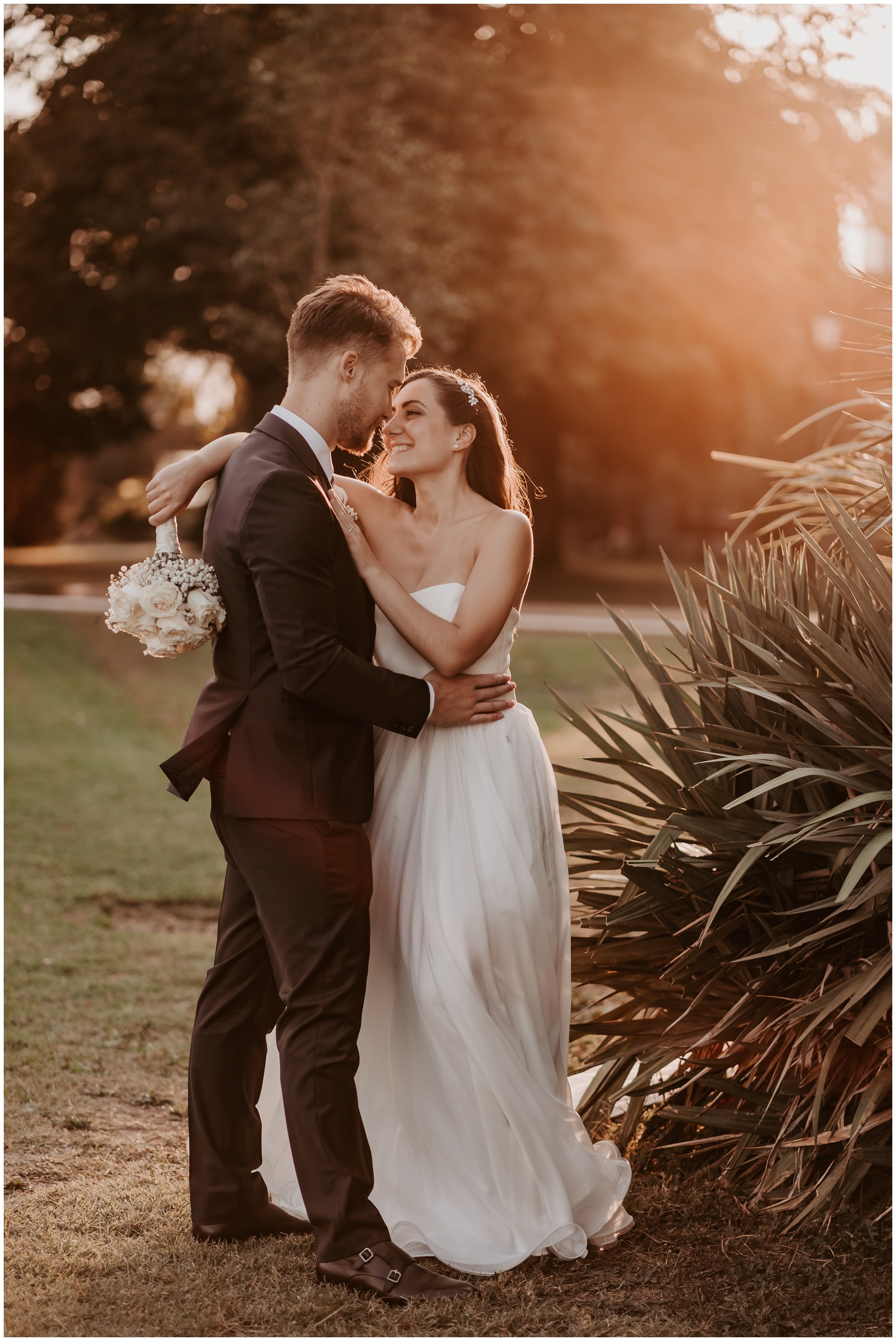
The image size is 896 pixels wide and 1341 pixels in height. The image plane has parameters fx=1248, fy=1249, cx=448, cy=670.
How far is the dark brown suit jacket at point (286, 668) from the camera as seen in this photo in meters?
3.11

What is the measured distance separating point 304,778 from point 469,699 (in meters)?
0.58

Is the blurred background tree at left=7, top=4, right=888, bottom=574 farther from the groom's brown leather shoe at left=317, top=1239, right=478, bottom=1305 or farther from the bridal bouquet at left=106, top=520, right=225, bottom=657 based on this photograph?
the groom's brown leather shoe at left=317, top=1239, right=478, bottom=1305

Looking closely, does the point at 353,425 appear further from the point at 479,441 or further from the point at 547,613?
the point at 547,613

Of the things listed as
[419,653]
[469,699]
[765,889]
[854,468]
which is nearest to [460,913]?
[469,699]

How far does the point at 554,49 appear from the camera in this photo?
2103cm

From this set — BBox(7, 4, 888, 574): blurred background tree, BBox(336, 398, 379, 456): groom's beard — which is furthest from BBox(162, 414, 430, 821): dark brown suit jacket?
BBox(7, 4, 888, 574): blurred background tree

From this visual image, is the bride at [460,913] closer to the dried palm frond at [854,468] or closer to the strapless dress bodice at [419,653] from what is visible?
the strapless dress bodice at [419,653]

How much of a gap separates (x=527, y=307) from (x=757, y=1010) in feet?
62.9

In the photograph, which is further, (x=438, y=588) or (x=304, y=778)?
(x=438, y=588)

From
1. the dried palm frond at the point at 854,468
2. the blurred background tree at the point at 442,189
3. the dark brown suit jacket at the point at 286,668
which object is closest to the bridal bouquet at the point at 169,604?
the dark brown suit jacket at the point at 286,668

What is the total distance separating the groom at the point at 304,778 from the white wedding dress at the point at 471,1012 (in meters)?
0.22

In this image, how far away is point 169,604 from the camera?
316 cm

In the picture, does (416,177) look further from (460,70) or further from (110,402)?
(110,402)

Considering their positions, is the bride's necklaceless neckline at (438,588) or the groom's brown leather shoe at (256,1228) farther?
the bride's necklaceless neckline at (438,588)
